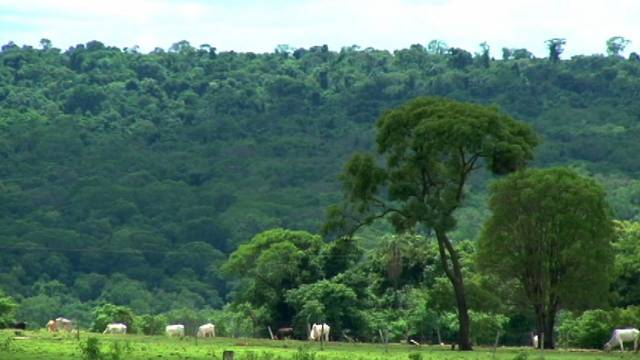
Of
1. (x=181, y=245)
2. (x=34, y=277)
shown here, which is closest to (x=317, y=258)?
(x=34, y=277)

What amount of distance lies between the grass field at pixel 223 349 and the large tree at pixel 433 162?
4910mm

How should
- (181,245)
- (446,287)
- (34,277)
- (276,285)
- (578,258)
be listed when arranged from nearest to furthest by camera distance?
(578,258) < (446,287) < (276,285) < (34,277) < (181,245)

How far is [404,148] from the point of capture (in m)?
64.0

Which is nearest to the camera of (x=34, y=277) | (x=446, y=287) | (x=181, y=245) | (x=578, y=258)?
(x=578, y=258)

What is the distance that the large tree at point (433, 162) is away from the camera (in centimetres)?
6262

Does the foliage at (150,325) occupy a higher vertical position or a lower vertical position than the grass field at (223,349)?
lower

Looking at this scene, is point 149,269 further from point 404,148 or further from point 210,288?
point 404,148

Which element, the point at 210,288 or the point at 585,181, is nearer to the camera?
the point at 585,181

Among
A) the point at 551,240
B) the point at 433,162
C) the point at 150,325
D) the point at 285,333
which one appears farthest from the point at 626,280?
the point at 150,325

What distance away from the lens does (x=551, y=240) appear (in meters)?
63.7

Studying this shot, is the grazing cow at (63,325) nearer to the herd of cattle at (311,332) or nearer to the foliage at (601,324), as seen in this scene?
the herd of cattle at (311,332)

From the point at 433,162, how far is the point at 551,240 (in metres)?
5.14

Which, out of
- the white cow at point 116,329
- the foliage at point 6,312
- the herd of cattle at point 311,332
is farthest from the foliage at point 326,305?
the foliage at point 6,312

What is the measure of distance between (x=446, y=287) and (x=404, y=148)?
268 inches
